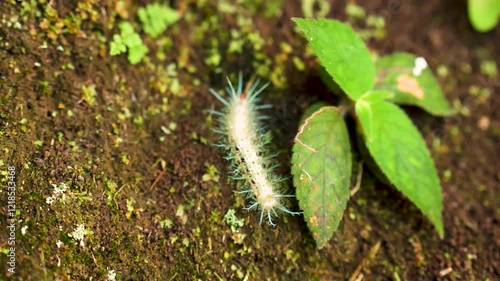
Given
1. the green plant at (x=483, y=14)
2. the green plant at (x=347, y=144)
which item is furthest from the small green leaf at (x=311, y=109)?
the green plant at (x=483, y=14)

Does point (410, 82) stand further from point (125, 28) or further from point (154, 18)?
point (125, 28)

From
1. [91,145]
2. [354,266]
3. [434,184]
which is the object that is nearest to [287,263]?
[354,266]

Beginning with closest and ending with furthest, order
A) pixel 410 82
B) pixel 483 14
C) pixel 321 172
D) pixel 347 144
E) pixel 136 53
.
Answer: pixel 321 172
pixel 347 144
pixel 136 53
pixel 410 82
pixel 483 14

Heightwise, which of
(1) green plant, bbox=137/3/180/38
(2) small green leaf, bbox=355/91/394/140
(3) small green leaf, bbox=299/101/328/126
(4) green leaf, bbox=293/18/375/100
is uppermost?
(1) green plant, bbox=137/3/180/38

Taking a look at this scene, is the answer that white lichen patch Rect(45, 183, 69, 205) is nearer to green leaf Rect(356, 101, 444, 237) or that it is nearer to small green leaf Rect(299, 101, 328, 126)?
small green leaf Rect(299, 101, 328, 126)

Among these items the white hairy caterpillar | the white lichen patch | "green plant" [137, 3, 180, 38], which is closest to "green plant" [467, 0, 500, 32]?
the white hairy caterpillar

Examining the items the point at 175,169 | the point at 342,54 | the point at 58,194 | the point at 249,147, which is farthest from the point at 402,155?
the point at 58,194
